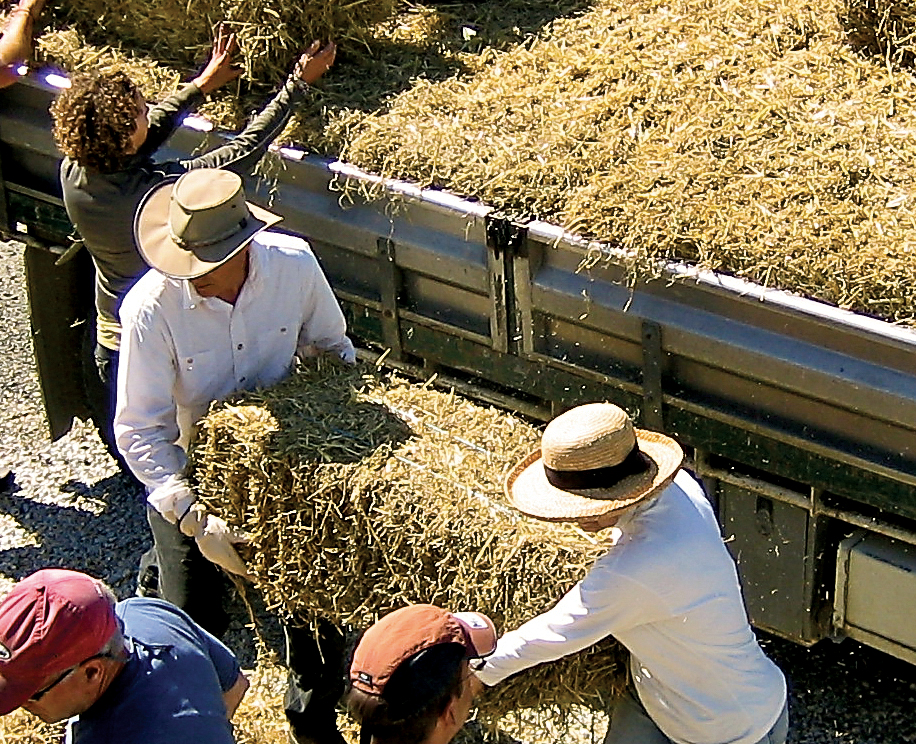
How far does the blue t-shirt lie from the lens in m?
3.03

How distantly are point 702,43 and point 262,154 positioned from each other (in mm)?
1793

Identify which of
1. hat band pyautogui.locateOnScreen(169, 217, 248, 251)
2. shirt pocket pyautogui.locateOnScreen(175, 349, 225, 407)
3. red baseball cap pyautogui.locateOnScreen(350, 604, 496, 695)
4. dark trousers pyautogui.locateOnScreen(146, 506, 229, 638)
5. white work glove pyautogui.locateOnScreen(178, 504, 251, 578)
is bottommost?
dark trousers pyautogui.locateOnScreen(146, 506, 229, 638)

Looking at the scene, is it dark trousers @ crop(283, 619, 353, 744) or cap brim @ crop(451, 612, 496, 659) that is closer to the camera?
cap brim @ crop(451, 612, 496, 659)

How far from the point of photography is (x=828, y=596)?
14.7 ft

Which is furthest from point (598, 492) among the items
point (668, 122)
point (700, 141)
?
point (668, 122)

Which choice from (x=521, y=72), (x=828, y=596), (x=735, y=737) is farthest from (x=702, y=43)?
(x=735, y=737)

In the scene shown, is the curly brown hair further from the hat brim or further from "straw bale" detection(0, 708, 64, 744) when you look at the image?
the hat brim

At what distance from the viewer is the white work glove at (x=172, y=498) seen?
418cm

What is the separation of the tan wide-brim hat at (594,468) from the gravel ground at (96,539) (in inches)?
75.3

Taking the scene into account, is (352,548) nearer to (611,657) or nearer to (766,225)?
(611,657)

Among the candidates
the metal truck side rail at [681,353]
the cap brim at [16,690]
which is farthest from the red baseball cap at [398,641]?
the metal truck side rail at [681,353]

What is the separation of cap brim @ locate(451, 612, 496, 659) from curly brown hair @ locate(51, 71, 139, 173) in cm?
237

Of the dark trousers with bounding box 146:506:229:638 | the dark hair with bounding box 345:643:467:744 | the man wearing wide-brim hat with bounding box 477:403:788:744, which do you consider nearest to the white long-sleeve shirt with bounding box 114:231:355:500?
the dark trousers with bounding box 146:506:229:638

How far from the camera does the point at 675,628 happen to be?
331 cm
